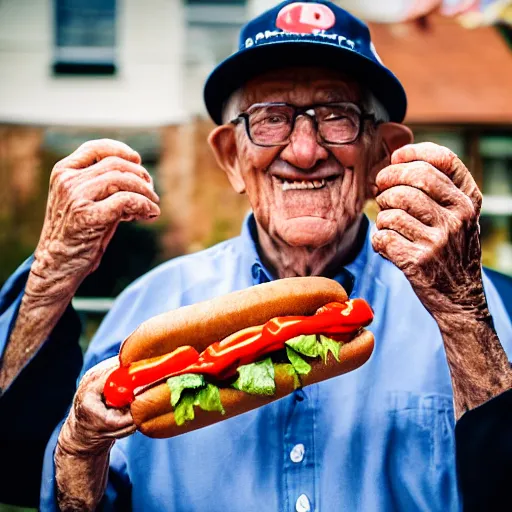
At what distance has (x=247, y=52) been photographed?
2221mm

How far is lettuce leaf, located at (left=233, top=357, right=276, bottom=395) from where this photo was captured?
6.06ft

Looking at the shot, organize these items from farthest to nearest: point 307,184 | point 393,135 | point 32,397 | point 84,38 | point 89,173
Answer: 1. point 84,38
2. point 393,135
3. point 307,184
4. point 32,397
5. point 89,173

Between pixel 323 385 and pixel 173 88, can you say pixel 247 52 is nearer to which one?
pixel 323 385

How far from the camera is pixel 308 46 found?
2178mm

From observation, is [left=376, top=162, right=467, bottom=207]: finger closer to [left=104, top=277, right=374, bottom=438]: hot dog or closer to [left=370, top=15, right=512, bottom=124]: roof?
[left=104, top=277, right=374, bottom=438]: hot dog

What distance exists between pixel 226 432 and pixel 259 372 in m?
0.38

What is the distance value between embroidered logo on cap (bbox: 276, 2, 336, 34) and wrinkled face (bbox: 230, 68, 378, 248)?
0.14 meters

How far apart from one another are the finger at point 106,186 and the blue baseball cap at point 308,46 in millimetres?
619

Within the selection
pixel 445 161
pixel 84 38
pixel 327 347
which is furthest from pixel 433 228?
pixel 84 38

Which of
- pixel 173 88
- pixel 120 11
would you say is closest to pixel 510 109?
pixel 173 88

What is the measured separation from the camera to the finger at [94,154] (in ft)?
6.61

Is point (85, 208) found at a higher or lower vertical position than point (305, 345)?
higher

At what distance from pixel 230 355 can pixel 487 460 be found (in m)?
0.77

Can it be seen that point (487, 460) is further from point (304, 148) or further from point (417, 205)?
point (304, 148)
